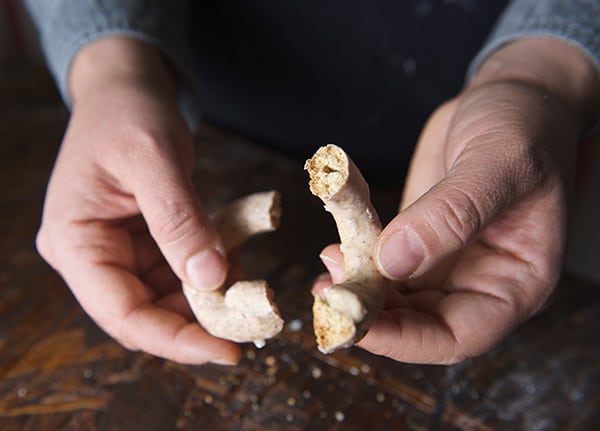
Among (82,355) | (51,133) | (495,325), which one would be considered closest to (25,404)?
(82,355)

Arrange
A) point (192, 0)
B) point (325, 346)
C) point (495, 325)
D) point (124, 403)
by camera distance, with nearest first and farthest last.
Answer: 1. point (325, 346)
2. point (495, 325)
3. point (124, 403)
4. point (192, 0)

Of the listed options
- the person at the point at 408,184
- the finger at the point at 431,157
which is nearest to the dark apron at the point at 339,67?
the person at the point at 408,184

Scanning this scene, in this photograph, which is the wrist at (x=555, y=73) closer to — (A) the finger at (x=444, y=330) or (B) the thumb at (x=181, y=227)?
(A) the finger at (x=444, y=330)

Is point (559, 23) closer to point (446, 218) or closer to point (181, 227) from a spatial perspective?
point (446, 218)

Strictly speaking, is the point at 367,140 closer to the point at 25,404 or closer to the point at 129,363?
the point at 129,363

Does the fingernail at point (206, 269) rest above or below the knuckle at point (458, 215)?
below
